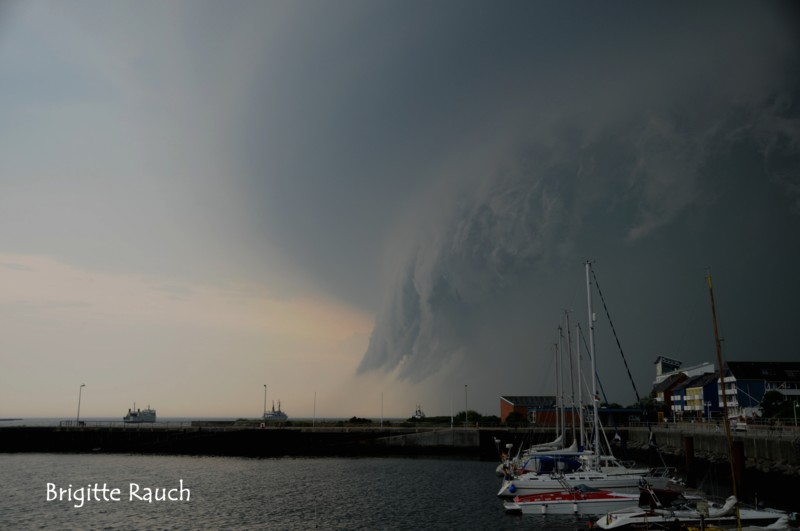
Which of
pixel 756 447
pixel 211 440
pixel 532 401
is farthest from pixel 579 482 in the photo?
pixel 532 401

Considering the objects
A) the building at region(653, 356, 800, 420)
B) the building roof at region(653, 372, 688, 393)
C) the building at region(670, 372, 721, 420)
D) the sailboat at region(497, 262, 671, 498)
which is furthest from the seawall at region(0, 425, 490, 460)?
the building roof at region(653, 372, 688, 393)

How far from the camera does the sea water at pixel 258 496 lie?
41.7 meters

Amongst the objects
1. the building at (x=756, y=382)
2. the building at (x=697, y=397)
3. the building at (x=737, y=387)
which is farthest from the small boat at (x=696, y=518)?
the building at (x=756, y=382)

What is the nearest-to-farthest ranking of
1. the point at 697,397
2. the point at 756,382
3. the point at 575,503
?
the point at 575,503, the point at 756,382, the point at 697,397

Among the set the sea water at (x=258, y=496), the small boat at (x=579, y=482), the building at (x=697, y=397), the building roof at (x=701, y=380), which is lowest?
the sea water at (x=258, y=496)

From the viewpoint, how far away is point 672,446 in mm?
79875

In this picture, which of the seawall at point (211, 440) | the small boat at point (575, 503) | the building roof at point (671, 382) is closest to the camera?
the small boat at point (575, 503)

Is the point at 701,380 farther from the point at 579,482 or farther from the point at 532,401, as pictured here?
the point at 579,482

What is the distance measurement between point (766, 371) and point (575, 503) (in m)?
106

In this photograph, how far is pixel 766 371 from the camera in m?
125

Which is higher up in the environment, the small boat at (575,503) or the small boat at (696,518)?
the small boat at (696,518)

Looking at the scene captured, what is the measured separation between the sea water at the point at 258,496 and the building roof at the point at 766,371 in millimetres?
78837

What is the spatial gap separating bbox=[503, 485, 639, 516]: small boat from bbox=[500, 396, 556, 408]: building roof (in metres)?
73.3

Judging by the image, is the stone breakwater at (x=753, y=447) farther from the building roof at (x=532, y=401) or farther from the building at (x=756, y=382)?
the building at (x=756, y=382)
